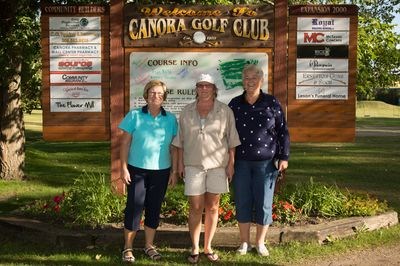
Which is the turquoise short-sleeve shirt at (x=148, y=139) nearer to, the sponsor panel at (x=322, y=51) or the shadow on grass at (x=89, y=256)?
the shadow on grass at (x=89, y=256)

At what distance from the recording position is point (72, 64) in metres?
7.30

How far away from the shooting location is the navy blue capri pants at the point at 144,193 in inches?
219

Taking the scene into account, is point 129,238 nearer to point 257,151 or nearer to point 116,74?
point 257,151

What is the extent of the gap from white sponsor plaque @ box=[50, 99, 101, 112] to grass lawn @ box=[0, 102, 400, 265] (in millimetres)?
1773

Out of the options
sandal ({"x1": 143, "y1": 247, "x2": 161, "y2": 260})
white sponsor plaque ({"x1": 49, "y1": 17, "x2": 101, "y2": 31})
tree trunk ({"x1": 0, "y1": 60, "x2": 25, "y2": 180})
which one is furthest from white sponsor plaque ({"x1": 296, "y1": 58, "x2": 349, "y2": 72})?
tree trunk ({"x1": 0, "y1": 60, "x2": 25, "y2": 180})

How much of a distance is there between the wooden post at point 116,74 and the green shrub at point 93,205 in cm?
28

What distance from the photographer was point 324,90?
24.3 feet

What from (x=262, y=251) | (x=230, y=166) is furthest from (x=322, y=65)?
(x=262, y=251)

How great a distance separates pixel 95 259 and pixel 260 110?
231 cm

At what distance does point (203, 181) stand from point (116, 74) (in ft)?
8.16

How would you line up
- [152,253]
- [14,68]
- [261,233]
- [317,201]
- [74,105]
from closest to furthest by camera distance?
[152,253] < [261,233] < [317,201] < [74,105] < [14,68]

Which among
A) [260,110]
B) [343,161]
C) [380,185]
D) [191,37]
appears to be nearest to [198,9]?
[191,37]

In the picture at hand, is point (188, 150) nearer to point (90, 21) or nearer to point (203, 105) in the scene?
point (203, 105)

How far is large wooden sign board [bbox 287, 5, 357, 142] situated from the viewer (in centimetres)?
736
